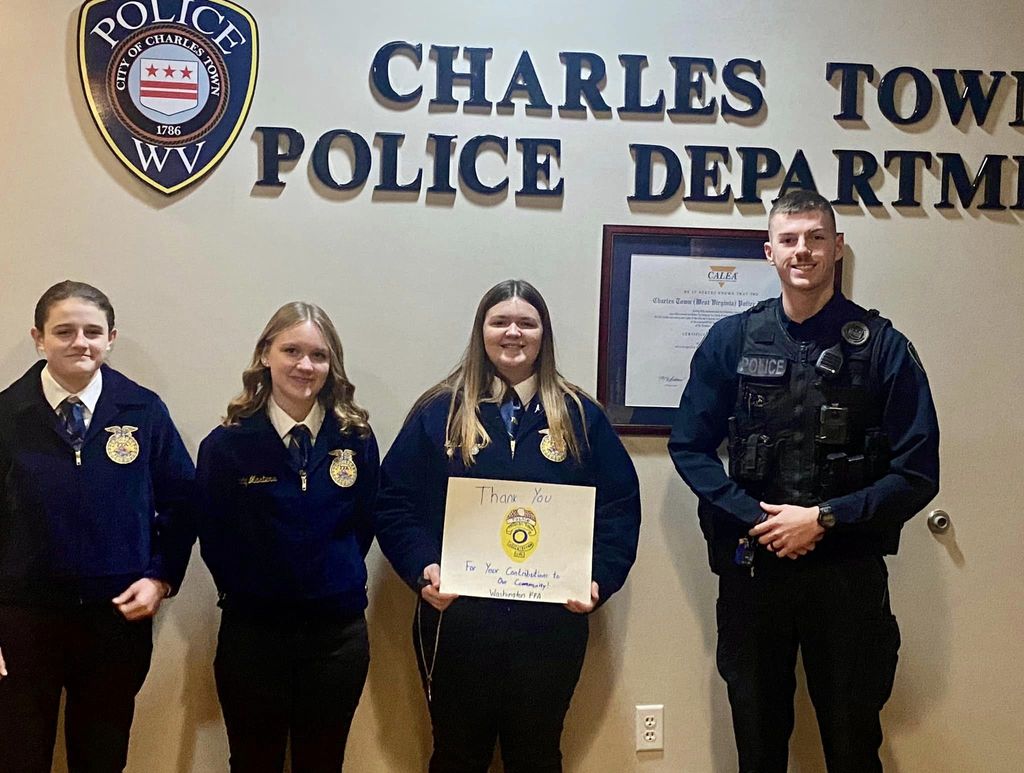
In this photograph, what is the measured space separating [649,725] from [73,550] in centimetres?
177

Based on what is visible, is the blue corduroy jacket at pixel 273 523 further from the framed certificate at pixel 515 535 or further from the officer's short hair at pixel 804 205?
the officer's short hair at pixel 804 205

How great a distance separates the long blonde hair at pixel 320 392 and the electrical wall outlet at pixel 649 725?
128cm

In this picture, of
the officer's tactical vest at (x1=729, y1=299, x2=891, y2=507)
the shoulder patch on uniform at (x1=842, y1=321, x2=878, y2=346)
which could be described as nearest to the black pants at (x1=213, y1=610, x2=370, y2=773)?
the officer's tactical vest at (x1=729, y1=299, x2=891, y2=507)

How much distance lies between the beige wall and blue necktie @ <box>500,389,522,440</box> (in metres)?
0.43

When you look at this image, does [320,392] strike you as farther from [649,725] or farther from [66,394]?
[649,725]

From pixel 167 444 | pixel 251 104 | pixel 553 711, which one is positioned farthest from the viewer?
pixel 251 104

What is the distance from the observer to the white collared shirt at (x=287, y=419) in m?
2.14

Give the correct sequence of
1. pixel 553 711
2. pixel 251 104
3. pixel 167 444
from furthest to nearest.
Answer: pixel 251 104 → pixel 167 444 → pixel 553 711

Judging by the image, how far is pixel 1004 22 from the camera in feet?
8.49

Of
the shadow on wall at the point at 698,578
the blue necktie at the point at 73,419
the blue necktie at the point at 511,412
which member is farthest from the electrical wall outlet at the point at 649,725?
the blue necktie at the point at 73,419

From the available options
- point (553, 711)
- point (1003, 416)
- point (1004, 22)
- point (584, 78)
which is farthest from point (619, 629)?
Answer: point (1004, 22)

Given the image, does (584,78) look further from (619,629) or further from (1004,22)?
(619,629)

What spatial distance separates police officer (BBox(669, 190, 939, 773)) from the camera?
82.3 inches

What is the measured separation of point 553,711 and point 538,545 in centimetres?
42
